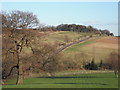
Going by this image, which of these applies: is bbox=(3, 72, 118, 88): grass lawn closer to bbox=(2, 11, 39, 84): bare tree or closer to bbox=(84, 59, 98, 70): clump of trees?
bbox=(84, 59, 98, 70): clump of trees

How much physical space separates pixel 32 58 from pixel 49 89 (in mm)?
9291

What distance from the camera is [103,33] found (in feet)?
152

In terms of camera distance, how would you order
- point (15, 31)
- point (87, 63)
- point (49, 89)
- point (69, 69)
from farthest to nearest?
point (87, 63)
point (69, 69)
point (15, 31)
point (49, 89)

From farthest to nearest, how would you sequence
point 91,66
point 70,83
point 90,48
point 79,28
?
1. point 79,28
2. point 90,48
3. point 91,66
4. point 70,83

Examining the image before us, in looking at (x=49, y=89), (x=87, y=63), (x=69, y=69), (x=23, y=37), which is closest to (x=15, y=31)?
(x=23, y=37)

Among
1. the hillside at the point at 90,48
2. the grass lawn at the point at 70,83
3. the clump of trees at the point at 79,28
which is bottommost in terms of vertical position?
the grass lawn at the point at 70,83

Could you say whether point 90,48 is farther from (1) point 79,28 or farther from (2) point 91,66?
(1) point 79,28

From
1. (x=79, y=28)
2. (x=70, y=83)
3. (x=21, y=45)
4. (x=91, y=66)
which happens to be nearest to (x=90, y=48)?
(x=91, y=66)

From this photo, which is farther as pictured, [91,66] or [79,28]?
[79,28]

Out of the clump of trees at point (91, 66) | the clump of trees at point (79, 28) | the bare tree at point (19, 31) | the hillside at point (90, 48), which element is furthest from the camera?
the clump of trees at point (79, 28)

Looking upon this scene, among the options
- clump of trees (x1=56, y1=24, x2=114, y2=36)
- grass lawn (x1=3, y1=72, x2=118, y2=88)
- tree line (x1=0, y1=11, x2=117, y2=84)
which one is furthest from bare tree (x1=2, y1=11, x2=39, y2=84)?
clump of trees (x1=56, y1=24, x2=114, y2=36)

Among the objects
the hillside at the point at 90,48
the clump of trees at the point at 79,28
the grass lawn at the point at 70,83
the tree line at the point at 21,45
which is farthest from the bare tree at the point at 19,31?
the clump of trees at the point at 79,28

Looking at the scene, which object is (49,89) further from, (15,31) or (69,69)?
(69,69)

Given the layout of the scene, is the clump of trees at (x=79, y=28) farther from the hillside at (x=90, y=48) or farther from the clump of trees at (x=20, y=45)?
the clump of trees at (x=20, y=45)
